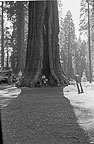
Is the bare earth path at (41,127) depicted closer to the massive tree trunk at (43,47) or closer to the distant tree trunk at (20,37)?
the massive tree trunk at (43,47)

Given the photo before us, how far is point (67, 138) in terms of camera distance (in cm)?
455

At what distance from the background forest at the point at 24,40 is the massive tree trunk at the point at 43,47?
38.3 ft

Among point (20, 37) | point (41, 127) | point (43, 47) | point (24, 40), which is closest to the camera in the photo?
point (41, 127)

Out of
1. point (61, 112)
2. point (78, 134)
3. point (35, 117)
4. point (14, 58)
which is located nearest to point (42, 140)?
point (78, 134)

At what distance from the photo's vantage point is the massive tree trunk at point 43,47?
15.9 m

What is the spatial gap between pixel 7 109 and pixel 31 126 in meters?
2.20

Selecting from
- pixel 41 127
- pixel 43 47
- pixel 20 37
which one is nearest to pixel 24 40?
pixel 20 37

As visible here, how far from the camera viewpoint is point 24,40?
45156mm

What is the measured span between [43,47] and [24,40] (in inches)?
1105

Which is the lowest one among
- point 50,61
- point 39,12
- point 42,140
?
point 42,140

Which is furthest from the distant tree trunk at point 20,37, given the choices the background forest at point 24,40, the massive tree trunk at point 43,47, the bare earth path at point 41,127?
the bare earth path at point 41,127

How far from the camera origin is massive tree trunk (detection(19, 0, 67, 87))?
15.9m

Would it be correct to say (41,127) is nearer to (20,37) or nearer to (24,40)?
(20,37)

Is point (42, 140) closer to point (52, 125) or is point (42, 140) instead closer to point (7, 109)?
point (52, 125)
